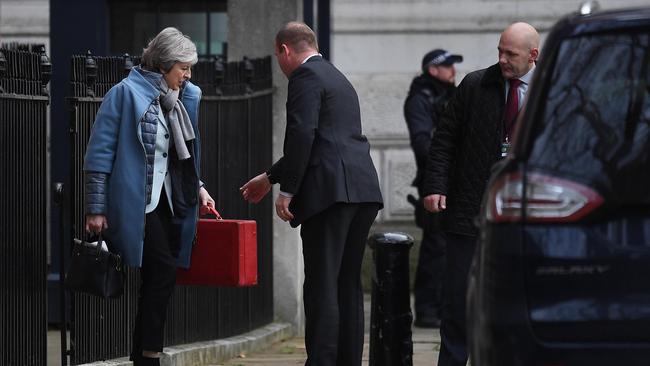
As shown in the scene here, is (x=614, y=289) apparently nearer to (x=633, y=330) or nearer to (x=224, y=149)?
(x=633, y=330)

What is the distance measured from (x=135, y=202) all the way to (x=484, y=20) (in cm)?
647

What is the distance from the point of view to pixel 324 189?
704 centimetres

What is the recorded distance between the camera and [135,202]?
6.82 metres

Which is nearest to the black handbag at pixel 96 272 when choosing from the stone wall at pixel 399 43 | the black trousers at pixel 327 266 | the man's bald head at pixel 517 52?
the black trousers at pixel 327 266

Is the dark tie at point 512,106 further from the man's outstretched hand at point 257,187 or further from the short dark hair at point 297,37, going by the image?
the man's outstretched hand at point 257,187

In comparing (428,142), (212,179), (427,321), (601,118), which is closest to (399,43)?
(428,142)

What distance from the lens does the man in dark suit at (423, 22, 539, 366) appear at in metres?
6.88

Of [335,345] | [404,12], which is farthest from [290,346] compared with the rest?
[404,12]

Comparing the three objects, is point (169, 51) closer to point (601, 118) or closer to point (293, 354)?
point (293, 354)

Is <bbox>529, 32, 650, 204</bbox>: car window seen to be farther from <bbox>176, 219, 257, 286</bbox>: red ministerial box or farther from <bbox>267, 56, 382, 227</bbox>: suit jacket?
<bbox>176, 219, 257, 286</bbox>: red ministerial box

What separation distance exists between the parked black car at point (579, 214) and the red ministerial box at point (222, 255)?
2582 mm

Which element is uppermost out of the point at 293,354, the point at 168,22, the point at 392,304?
the point at 168,22

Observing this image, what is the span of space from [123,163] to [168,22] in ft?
19.6

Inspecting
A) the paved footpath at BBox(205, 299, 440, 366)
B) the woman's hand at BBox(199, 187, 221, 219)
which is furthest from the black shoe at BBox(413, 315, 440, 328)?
the woman's hand at BBox(199, 187, 221, 219)
